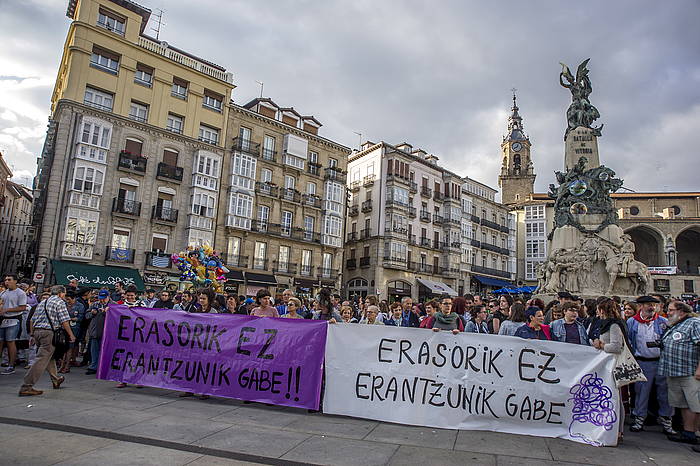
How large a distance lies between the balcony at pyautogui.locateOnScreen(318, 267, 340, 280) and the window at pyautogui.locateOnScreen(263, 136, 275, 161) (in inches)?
410

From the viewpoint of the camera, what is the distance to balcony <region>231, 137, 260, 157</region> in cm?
3703

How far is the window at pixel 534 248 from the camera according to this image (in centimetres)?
6188

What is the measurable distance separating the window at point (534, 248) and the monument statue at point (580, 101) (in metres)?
44.5

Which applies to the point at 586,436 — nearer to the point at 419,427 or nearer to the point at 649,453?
the point at 649,453

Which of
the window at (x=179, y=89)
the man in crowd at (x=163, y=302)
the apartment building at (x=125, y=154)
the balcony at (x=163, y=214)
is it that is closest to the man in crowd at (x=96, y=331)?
the man in crowd at (x=163, y=302)

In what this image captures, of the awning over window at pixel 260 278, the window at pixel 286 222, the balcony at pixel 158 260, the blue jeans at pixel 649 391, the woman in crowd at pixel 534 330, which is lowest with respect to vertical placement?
the blue jeans at pixel 649 391

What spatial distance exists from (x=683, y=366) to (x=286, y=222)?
3515 cm

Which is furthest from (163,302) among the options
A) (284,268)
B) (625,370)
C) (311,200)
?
(311,200)

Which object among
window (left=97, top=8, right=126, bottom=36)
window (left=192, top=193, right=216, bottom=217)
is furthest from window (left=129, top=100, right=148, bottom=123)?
window (left=192, top=193, right=216, bottom=217)

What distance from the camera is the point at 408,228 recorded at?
48.0 metres

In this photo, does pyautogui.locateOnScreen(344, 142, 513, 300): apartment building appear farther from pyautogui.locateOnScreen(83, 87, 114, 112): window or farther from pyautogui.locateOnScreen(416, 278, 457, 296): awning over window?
pyautogui.locateOnScreen(83, 87, 114, 112): window

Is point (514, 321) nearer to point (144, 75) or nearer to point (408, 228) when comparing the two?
point (144, 75)

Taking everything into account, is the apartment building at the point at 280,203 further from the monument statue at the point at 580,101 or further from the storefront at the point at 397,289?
the monument statue at the point at 580,101

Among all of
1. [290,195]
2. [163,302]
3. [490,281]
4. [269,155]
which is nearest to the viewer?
[163,302]
